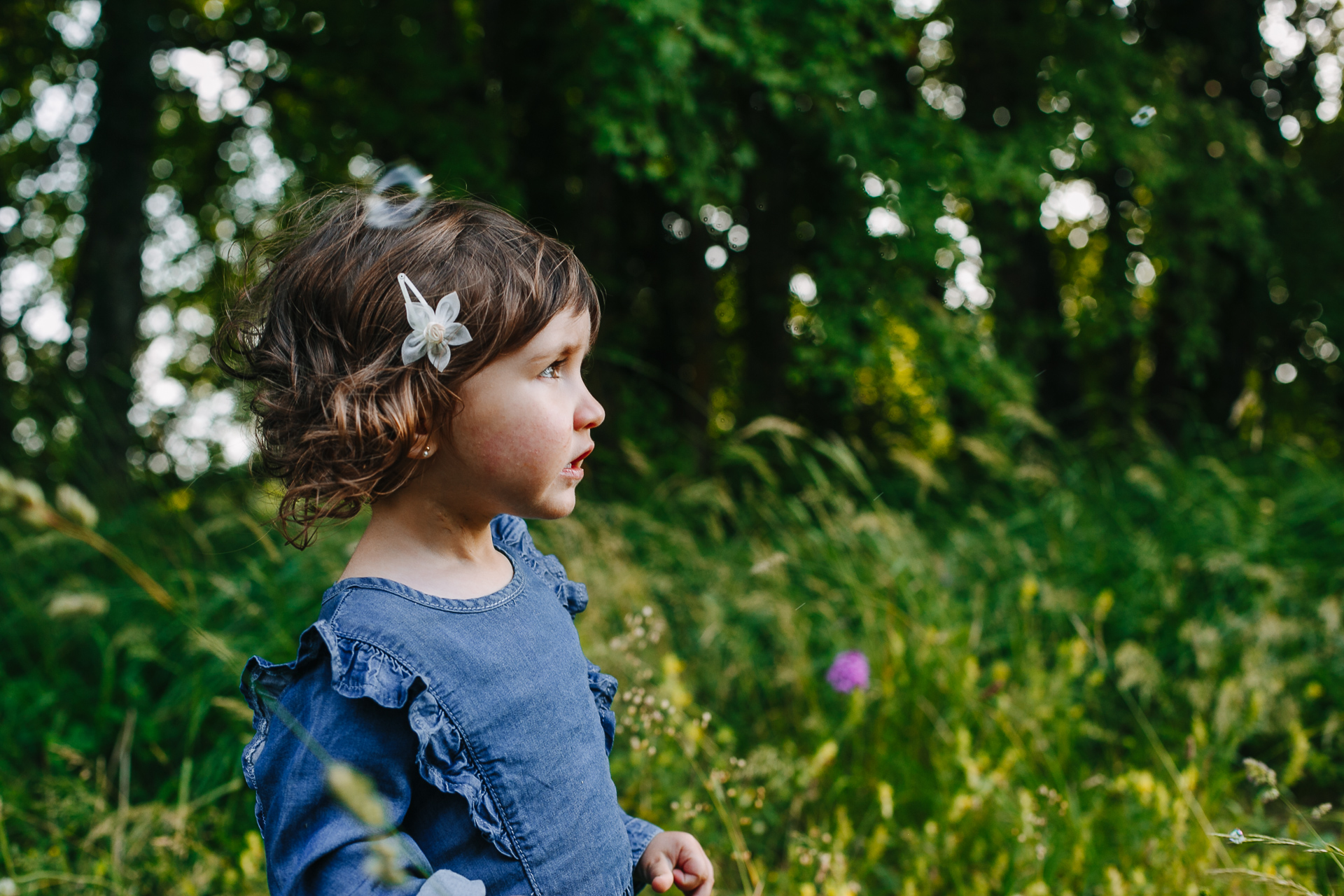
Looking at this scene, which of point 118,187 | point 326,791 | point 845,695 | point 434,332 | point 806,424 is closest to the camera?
point 326,791

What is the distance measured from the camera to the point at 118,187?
17.5 feet

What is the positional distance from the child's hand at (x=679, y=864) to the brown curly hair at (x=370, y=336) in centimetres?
64

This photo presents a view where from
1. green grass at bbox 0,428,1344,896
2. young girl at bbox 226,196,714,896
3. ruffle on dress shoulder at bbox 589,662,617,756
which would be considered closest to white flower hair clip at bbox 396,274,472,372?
young girl at bbox 226,196,714,896

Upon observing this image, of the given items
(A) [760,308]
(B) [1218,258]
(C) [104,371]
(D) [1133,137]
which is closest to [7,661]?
(C) [104,371]

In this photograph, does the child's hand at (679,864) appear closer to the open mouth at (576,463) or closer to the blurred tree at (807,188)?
the open mouth at (576,463)

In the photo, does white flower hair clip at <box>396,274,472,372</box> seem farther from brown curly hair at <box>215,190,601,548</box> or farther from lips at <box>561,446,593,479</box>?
lips at <box>561,446,593,479</box>

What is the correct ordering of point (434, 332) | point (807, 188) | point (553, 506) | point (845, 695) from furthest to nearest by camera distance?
point (807, 188)
point (845, 695)
point (553, 506)
point (434, 332)

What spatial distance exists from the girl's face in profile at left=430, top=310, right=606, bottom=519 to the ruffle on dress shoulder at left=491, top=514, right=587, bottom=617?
20 centimetres

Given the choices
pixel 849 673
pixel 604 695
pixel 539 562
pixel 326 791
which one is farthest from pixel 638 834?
pixel 849 673

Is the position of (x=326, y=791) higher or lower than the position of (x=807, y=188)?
higher

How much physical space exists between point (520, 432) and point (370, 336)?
22 cm

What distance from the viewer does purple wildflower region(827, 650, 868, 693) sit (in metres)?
2.47

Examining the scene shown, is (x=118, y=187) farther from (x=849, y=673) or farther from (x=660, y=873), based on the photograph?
(x=660, y=873)

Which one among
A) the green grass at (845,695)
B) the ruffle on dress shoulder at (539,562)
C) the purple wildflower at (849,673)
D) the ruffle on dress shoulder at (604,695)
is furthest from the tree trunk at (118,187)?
the ruffle on dress shoulder at (604,695)
